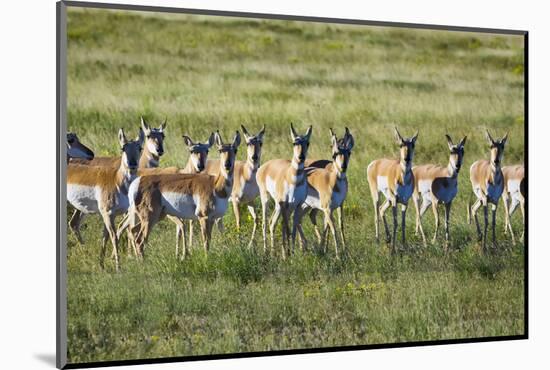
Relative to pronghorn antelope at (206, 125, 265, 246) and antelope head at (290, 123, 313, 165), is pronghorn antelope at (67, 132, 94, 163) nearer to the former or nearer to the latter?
pronghorn antelope at (206, 125, 265, 246)

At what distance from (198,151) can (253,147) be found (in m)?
0.44

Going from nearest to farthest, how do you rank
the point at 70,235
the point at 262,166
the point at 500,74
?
the point at 70,235 < the point at 262,166 < the point at 500,74

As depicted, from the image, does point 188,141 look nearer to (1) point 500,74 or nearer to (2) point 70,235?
(2) point 70,235

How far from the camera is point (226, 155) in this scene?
959cm

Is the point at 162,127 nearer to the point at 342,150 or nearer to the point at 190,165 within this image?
the point at 190,165

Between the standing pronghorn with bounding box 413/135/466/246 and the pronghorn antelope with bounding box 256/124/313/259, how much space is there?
1.08m

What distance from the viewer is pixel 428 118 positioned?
10.3m

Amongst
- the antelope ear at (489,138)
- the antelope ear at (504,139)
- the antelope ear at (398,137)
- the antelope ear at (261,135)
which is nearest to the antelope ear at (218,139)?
the antelope ear at (261,135)

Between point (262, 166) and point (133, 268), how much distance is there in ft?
4.28

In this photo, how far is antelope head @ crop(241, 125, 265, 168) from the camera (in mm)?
9680

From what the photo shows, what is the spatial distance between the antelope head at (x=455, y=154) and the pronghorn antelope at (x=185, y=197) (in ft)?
6.24

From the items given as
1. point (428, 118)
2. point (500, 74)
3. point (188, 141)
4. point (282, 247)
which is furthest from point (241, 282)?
point (500, 74)

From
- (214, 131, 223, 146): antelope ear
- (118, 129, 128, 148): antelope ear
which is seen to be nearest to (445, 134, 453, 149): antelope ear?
(214, 131, 223, 146): antelope ear

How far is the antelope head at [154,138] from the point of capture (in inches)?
370
